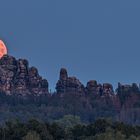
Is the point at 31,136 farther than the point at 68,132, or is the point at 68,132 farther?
the point at 68,132

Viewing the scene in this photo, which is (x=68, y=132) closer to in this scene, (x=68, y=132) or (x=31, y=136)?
(x=68, y=132)

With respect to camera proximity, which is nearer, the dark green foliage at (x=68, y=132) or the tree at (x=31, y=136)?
the tree at (x=31, y=136)

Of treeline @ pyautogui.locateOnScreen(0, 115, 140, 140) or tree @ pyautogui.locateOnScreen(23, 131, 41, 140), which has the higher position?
treeline @ pyautogui.locateOnScreen(0, 115, 140, 140)

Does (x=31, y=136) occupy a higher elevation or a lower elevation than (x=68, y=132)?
lower

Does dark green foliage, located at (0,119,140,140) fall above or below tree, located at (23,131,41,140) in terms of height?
above

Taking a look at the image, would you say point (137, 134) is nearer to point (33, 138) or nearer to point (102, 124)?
point (102, 124)

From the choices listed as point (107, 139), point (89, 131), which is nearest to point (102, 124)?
point (89, 131)

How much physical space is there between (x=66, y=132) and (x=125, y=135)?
1183 centimetres

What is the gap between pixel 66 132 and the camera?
11988cm

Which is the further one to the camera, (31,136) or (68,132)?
(68,132)

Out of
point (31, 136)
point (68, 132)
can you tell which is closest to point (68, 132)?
point (68, 132)

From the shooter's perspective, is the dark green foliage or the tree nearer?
the tree

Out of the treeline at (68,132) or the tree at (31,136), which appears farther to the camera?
the treeline at (68,132)

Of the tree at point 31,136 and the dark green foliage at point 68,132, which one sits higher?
the dark green foliage at point 68,132
